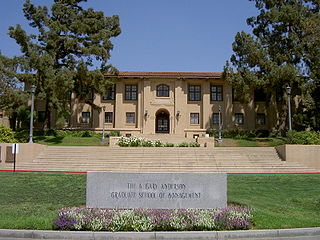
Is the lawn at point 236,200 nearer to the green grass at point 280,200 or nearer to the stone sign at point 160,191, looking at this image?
the green grass at point 280,200

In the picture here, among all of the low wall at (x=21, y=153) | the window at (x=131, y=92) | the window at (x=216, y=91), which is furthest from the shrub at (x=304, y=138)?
the window at (x=131, y=92)

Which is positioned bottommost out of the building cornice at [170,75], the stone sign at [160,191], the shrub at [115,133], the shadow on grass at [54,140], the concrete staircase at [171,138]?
the stone sign at [160,191]

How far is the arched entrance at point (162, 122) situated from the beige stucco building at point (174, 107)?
1.62ft

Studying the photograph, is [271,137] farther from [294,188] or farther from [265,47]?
[294,188]

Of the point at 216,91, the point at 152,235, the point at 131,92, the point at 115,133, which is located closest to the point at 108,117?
the point at 115,133

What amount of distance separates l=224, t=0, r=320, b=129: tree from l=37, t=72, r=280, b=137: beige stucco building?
595 cm

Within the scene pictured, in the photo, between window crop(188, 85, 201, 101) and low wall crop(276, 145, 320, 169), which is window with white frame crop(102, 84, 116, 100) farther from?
low wall crop(276, 145, 320, 169)

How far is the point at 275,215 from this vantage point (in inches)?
305

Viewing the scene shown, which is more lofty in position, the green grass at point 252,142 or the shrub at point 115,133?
the shrub at point 115,133

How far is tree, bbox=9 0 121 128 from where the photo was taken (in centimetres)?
3116

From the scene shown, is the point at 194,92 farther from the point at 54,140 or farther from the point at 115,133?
the point at 54,140

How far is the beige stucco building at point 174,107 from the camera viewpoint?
40.4 meters

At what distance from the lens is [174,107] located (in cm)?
4072

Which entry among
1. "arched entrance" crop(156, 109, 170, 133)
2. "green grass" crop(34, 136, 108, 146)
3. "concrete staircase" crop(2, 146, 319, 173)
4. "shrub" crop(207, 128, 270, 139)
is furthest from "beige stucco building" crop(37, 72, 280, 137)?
"concrete staircase" crop(2, 146, 319, 173)
